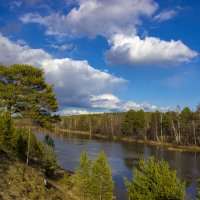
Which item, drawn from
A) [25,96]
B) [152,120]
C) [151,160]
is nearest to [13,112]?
[25,96]

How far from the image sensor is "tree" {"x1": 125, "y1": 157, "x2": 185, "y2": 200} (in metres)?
25.3

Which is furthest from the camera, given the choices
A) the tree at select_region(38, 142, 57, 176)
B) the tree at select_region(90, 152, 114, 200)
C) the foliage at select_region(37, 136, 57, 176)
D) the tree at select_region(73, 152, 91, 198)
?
the foliage at select_region(37, 136, 57, 176)

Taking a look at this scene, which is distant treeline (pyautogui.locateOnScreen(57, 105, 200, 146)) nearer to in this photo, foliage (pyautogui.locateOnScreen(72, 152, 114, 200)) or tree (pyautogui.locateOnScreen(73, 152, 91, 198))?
tree (pyautogui.locateOnScreen(73, 152, 91, 198))

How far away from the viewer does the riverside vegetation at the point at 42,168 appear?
85.2ft

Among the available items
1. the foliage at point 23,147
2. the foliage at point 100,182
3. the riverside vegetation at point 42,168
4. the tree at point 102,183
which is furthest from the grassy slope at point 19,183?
the foliage at point 23,147

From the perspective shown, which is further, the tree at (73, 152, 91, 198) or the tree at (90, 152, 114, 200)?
the tree at (73, 152, 91, 198)

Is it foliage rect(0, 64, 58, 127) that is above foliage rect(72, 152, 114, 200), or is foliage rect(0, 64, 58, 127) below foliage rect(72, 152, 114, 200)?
above

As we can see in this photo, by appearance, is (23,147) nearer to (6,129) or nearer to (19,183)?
(6,129)

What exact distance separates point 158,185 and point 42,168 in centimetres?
2195

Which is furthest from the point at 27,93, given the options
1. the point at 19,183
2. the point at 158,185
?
the point at 158,185

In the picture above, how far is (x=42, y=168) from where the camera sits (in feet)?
145

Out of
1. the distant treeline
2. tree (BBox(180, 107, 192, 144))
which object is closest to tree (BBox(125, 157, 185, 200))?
the distant treeline

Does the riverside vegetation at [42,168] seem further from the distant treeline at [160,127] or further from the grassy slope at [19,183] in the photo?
the distant treeline at [160,127]

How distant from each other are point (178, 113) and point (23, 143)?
86487 mm
